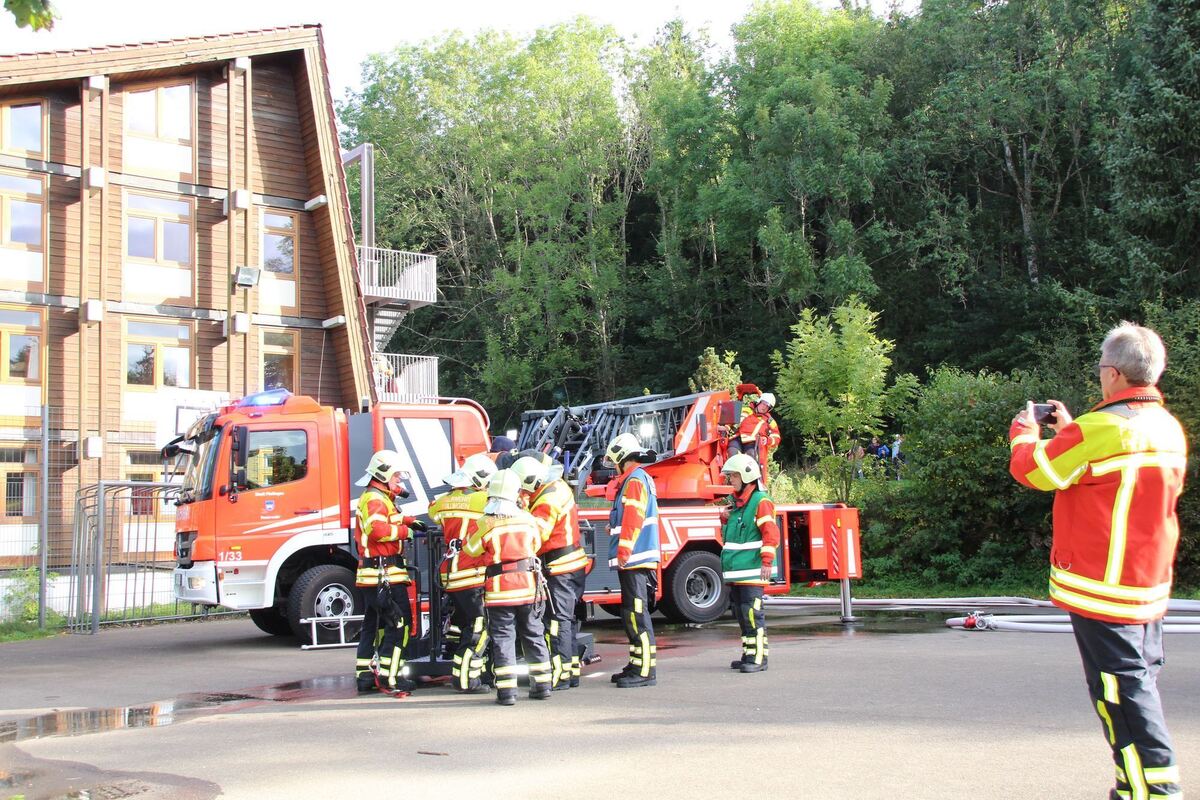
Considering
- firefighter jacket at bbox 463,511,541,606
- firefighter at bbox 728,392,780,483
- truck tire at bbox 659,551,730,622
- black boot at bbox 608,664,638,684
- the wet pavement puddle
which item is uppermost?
firefighter at bbox 728,392,780,483

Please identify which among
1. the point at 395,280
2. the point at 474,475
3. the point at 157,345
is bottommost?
the point at 474,475

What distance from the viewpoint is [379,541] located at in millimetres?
9758

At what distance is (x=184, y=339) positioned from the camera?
81.9 feet

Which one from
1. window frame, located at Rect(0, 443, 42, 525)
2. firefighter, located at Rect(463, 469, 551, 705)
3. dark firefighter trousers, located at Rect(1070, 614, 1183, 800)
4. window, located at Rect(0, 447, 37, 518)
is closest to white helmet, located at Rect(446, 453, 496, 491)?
firefighter, located at Rect(463, 469, 551, 705)

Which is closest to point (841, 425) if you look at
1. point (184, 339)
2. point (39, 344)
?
point (184, 339)

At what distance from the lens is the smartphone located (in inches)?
200

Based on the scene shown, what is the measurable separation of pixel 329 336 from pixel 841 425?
40.9 feet

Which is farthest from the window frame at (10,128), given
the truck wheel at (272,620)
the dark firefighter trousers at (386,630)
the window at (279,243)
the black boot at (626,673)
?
the black boot at (626,673)

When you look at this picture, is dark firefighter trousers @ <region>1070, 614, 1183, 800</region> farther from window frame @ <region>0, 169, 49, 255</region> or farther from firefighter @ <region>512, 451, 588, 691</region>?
window frame @ <region>0, 169, 49, 255</region>

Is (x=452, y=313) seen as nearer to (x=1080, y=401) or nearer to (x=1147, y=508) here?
(x=1080, y=401)

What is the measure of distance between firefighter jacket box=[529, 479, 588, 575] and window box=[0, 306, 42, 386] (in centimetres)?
1715

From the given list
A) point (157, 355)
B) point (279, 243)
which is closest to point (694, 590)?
point (157, 355)

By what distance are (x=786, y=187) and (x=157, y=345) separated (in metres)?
24.1

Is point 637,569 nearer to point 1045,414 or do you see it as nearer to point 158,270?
point 1045,414
